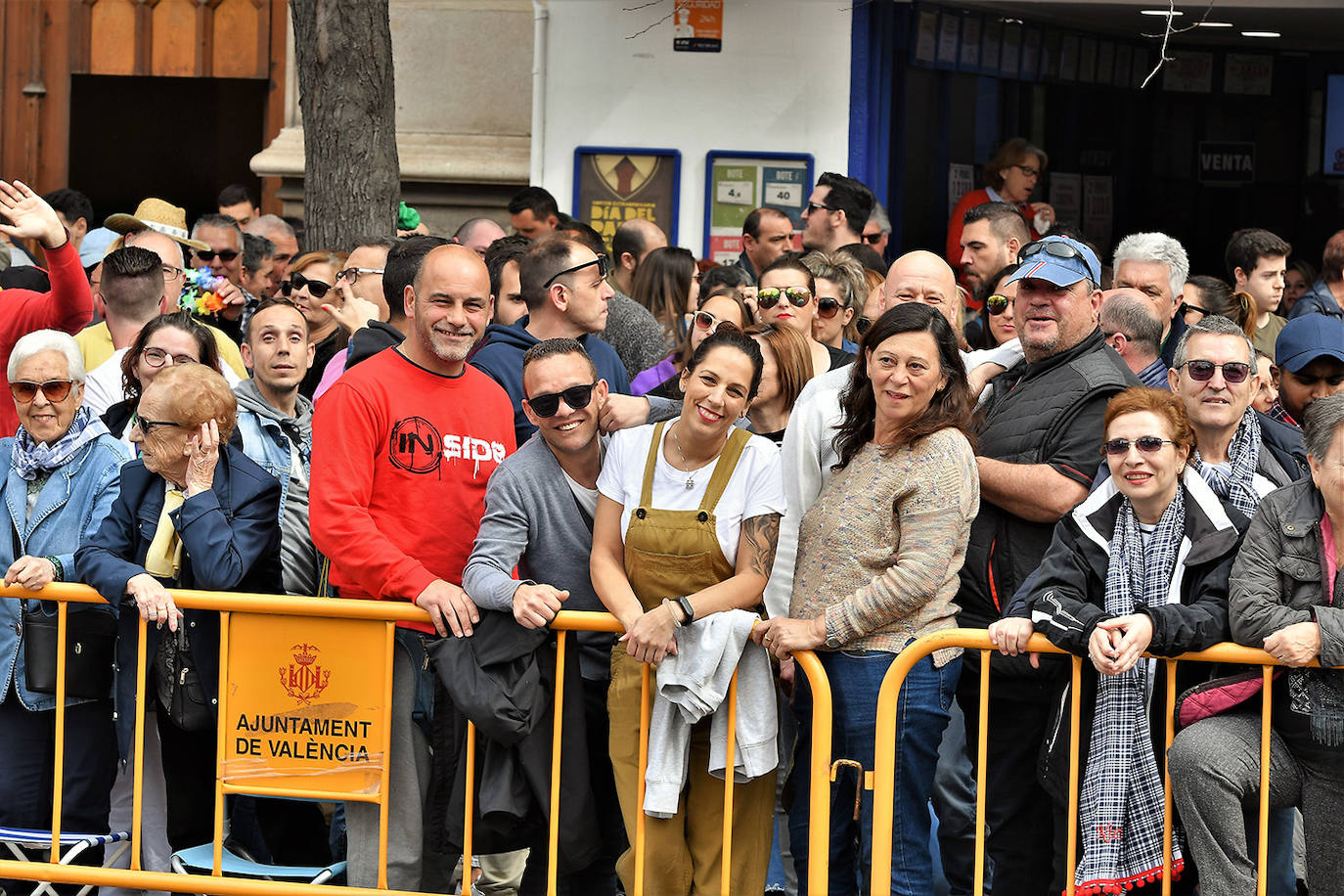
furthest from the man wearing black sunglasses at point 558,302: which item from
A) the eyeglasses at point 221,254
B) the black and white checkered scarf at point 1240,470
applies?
the eyeglasses at point 221,254

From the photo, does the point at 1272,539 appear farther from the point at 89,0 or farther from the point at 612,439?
the point at 89,0

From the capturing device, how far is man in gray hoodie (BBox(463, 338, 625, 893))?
488cm

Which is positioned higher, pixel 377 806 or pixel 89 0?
pixel 89 0

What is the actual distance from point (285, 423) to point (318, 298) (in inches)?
72.4

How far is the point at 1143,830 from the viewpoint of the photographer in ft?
14.9

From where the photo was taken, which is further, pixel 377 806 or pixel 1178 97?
pixel 1178 97

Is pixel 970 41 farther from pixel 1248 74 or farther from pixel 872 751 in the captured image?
pixel 872 751

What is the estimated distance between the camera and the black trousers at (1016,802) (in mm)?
4984

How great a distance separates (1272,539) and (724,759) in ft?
5.58

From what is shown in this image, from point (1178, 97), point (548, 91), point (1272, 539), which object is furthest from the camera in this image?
point (1178, 97)

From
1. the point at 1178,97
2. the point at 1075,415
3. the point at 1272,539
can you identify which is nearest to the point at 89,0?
the point at 1178,97

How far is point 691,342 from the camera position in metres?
6.65

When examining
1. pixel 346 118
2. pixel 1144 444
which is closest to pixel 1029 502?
pixel 1144 444

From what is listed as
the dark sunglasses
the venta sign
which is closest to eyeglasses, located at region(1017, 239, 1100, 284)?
the dark sunglasses
